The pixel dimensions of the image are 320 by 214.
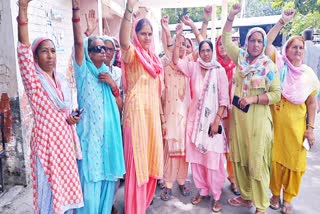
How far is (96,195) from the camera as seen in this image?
242cm

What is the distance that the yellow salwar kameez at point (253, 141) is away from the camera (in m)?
2.79

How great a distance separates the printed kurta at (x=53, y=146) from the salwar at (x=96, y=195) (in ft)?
0.53

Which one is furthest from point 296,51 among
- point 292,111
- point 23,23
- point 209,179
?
point 23,23


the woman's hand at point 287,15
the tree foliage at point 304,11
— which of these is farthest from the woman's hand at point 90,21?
the tree foliage at point 304,11

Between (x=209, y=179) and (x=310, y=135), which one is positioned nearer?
(x=310, y=135)

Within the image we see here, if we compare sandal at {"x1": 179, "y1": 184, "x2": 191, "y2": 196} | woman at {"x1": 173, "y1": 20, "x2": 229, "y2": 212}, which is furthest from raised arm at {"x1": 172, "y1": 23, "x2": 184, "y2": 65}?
sandal at {"x1": 179, "y1": 184, "x2": 191, "y2": 196}

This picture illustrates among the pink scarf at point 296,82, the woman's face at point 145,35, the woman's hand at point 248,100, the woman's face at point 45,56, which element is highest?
the woman's face at point 145,35

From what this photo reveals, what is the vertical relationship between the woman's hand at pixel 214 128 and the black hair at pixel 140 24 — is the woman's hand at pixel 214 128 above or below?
below

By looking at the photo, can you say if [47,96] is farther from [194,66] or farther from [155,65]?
→ [194,66]

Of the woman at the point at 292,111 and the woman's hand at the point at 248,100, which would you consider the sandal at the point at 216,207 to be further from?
the woman's hand at the point at 248,100

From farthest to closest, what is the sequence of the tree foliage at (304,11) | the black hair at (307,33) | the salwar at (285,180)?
the tree foliage at (304,11) → the black hair at (307,33) → the salwar at (285,180)

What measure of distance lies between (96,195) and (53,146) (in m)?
0.62

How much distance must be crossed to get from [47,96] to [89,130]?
1.53ft

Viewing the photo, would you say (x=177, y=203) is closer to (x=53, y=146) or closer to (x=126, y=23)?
(x=53, y=146)
